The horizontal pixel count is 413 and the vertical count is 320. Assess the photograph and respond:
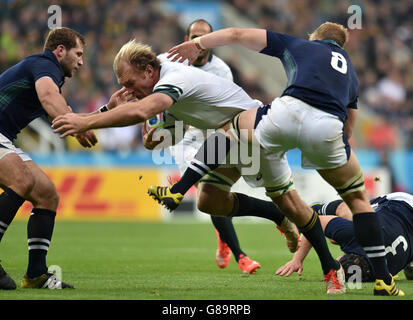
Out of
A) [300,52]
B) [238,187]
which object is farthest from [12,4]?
A: [300,52]

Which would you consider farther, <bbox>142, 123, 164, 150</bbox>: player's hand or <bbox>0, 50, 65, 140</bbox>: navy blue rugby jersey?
<bbox>142, 123, 164, 150</bbox>: player's hand

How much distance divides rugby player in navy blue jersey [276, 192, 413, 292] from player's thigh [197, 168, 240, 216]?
2.88 feet

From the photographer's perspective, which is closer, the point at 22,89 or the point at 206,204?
the point at 22,89

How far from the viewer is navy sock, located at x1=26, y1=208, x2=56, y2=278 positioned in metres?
5.98

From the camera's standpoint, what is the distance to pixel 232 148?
5.88 metres

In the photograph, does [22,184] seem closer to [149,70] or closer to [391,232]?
[149,70]

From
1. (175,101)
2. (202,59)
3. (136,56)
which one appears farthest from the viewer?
(202,59)

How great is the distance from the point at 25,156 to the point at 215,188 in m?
1.69

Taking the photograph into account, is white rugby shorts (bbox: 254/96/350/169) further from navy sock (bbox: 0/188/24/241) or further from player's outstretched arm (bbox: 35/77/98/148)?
navy sock (bbox: 0/188/24/241)

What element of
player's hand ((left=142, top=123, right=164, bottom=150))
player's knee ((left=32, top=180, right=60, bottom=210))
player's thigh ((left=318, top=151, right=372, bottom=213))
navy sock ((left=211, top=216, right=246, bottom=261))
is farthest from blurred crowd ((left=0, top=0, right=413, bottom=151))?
player's thigh ((left=318, top=151, right=372, bottom=213))

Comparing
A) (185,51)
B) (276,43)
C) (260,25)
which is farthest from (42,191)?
(260,25)

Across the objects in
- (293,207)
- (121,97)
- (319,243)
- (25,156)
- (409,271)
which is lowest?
(409,271)

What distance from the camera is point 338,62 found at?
17.9 ft
